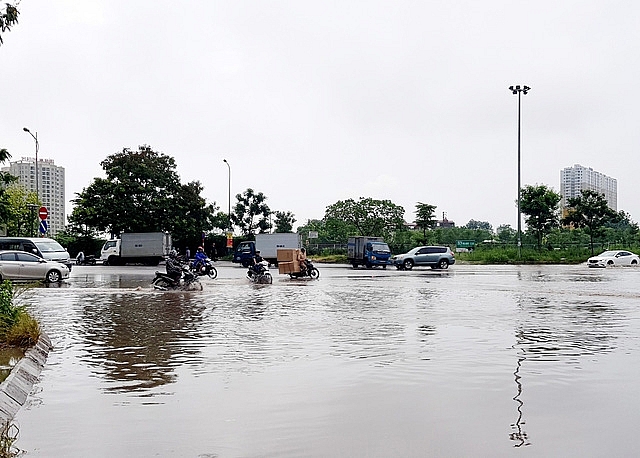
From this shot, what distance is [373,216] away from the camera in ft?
227

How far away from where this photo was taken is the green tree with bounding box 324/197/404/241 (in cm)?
6838

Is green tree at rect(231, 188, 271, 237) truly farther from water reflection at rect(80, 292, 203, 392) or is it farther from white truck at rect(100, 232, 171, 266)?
water reflection at rect(80, 292, 203, 392)

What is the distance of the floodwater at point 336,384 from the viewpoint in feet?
19.1

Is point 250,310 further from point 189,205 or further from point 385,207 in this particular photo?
point 385,207

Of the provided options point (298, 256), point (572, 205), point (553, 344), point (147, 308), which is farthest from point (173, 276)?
point (572, 205)

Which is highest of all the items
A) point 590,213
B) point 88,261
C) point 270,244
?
point 590,213

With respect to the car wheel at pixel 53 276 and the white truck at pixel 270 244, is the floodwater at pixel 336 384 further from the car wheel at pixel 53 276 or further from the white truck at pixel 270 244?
the white truck at pixel 270 244

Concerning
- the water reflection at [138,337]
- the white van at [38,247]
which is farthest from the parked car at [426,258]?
the water reflection at [138,337]

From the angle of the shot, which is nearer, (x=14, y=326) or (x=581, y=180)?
(x=14, y=326)

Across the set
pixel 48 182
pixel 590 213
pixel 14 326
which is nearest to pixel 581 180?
pixel 590 213

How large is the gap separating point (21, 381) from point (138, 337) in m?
4.28

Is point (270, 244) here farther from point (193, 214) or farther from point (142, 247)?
point (193, 214)

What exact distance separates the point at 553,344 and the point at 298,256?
20825mm

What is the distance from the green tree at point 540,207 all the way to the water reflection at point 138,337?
137 feet
